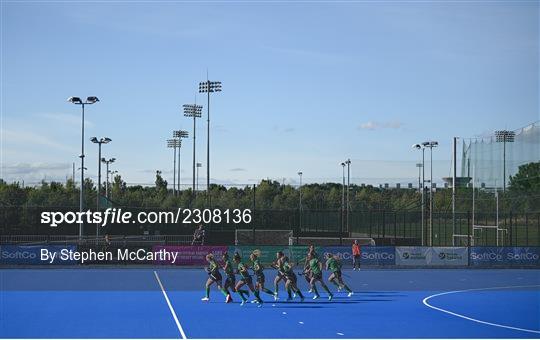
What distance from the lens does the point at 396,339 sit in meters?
18.4

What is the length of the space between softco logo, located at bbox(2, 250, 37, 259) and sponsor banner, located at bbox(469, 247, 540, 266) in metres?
25.2

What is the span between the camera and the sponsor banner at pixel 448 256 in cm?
4559

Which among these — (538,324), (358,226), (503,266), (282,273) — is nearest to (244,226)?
(358,226)

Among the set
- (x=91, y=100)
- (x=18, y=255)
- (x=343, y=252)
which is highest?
(x=91, y=100)

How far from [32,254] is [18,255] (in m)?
0.73

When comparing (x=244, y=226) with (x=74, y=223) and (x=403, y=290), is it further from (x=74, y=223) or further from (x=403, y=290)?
(x=403, y=290)

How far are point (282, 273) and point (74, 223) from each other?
3046 centimetres

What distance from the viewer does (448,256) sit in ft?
151

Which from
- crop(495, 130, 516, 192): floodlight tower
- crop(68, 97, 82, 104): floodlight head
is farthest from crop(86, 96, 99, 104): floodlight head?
crop(495, 130, 516, 192): floodlight tower

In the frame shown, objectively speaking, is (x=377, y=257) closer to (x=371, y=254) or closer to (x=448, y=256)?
(x=371, y=254)

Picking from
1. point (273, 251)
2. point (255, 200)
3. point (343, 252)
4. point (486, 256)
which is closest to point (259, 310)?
point (273, 251)

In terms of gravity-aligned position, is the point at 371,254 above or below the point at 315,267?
below

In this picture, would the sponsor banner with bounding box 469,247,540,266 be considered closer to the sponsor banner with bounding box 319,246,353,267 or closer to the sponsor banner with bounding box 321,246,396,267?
the sponsor banner with bounding box 321,246,396,267

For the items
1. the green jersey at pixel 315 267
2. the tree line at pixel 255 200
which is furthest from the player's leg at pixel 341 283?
the tree line at pixel 255 200
